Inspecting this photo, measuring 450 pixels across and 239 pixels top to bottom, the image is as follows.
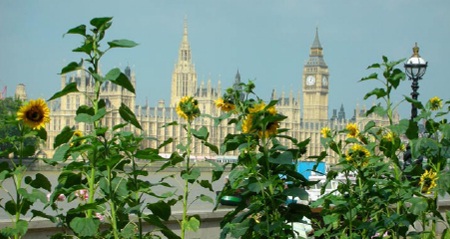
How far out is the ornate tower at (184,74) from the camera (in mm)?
85125

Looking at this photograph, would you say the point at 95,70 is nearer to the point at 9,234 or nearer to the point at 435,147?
the point at 9,234

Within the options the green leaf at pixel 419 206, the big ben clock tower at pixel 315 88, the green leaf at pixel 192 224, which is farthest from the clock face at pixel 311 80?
the green leaf at pixel 192 224

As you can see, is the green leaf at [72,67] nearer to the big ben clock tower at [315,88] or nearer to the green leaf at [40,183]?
the green leaf at [40,183]

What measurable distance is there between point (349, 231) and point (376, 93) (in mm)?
583

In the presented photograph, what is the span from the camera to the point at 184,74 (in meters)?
85.4

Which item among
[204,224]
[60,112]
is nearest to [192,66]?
[60,112]

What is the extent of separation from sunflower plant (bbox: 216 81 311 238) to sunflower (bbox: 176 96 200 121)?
0.09 meters

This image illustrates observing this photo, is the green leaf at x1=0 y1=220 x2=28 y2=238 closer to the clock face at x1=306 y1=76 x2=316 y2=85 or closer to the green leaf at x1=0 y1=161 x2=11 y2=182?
the green leaf at x1=0 y1=161 x2=11 y2=182

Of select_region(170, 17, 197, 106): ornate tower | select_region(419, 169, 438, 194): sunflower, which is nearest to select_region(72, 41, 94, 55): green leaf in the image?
select_region(419, 169, 438, 194): sunflower

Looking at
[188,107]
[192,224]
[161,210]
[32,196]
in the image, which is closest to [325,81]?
[192,224]

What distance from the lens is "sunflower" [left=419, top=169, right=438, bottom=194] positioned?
13.3 feet

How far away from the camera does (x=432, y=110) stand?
4.52m

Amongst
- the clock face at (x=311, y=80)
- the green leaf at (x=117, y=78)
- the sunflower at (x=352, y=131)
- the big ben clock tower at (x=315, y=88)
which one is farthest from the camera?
the clock face at (x=311, y=80)

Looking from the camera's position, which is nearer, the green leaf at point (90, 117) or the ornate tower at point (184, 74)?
the green leaf at point (90, 117)
